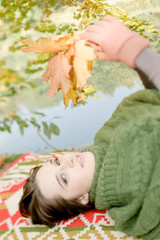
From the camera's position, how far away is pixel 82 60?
3.66 feet

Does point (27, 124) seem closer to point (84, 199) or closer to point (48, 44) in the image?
point (84, 199)

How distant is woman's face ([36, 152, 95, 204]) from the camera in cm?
128

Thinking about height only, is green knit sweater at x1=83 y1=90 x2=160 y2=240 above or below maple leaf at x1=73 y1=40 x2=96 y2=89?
below

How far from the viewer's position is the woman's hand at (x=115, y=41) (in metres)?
1.02

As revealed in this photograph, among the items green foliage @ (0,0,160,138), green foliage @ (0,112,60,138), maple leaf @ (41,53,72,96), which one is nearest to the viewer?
maple leaf @ (41,53,72,96)

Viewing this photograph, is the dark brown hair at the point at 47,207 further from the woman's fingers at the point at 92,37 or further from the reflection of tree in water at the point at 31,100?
the reflection of tree in water at the point at 31,100

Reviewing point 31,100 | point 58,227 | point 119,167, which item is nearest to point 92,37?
point 119,167

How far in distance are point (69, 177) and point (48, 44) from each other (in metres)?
0.63

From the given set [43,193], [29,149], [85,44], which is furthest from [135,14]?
Result: [29,149]


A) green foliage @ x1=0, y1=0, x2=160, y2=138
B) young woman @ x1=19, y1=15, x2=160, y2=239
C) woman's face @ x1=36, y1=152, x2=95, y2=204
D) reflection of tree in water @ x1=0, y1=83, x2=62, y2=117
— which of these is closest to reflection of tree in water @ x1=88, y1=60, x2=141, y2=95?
green foliage @ x1=0, y1=0, x2=160, y2=138

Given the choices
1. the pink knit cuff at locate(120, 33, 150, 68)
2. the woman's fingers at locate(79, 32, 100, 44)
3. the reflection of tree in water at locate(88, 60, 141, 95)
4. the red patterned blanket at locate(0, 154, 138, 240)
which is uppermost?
the woman's fingers at locate(79, 32, 100, 44)

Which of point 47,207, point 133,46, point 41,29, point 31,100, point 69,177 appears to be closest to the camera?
point 133,46

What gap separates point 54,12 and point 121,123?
1.14 metres

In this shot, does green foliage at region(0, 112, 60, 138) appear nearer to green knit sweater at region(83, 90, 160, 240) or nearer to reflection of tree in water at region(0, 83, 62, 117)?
reflection of tree in water at region(0, 83, 62, 117)
